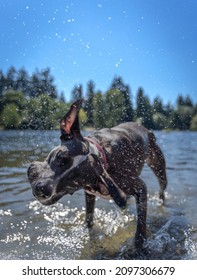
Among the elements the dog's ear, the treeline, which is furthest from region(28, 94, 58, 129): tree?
the dog's ear

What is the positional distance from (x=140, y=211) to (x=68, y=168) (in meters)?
1.03

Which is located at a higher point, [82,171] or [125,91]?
[125,91]

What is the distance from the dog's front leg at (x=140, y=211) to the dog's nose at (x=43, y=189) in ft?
3.41

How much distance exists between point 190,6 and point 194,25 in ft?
0.80

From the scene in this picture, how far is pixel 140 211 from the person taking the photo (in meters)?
3.04

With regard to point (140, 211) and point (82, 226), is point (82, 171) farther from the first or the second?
point (82, 226)

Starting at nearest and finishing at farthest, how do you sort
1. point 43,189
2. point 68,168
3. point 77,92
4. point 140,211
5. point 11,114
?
point 43,189 → point 68,168 → point 140,211 → point 77,92 → point 11,114

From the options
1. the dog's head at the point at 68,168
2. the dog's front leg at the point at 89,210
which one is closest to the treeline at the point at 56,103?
the dog's front leg at the point at 89,210

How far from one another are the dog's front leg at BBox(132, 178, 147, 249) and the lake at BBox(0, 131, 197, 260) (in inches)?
4.0

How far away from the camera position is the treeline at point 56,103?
4281mm

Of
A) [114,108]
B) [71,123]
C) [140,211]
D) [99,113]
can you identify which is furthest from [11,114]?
[71,123]

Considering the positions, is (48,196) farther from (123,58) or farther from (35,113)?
(35,113)

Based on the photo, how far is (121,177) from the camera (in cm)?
294

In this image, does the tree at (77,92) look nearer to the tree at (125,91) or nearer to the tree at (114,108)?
the tree at (125,91)
